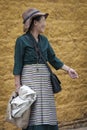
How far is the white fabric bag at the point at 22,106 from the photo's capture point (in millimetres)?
5230

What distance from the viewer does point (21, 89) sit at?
207 inches

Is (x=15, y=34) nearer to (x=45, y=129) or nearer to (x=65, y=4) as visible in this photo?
(x=65, y=4)

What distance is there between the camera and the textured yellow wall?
24.8ft

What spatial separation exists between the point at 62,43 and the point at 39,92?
10.3ft

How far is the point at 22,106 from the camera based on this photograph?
5.23 m

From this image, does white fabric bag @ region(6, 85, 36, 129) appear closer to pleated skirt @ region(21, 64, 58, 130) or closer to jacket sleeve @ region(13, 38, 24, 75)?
pleated skirt @ region(21, 64, 58, 130)

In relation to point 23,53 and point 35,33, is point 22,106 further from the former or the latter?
point 35,33

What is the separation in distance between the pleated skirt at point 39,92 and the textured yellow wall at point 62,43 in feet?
7.18

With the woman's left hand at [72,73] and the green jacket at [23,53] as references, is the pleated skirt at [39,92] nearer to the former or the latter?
the green jacket at [23,53]

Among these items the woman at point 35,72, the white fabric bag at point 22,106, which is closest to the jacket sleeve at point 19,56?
the woman at point 35,72

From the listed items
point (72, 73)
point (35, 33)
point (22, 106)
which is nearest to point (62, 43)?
point (72, 73)

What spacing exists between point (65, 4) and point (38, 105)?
3.42 m

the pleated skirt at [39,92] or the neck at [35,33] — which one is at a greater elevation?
the neck at [35,33]

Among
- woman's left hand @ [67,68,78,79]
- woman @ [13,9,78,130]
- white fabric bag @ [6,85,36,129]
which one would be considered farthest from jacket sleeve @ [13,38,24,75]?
woman's left hand @ [67,68,78,79]
